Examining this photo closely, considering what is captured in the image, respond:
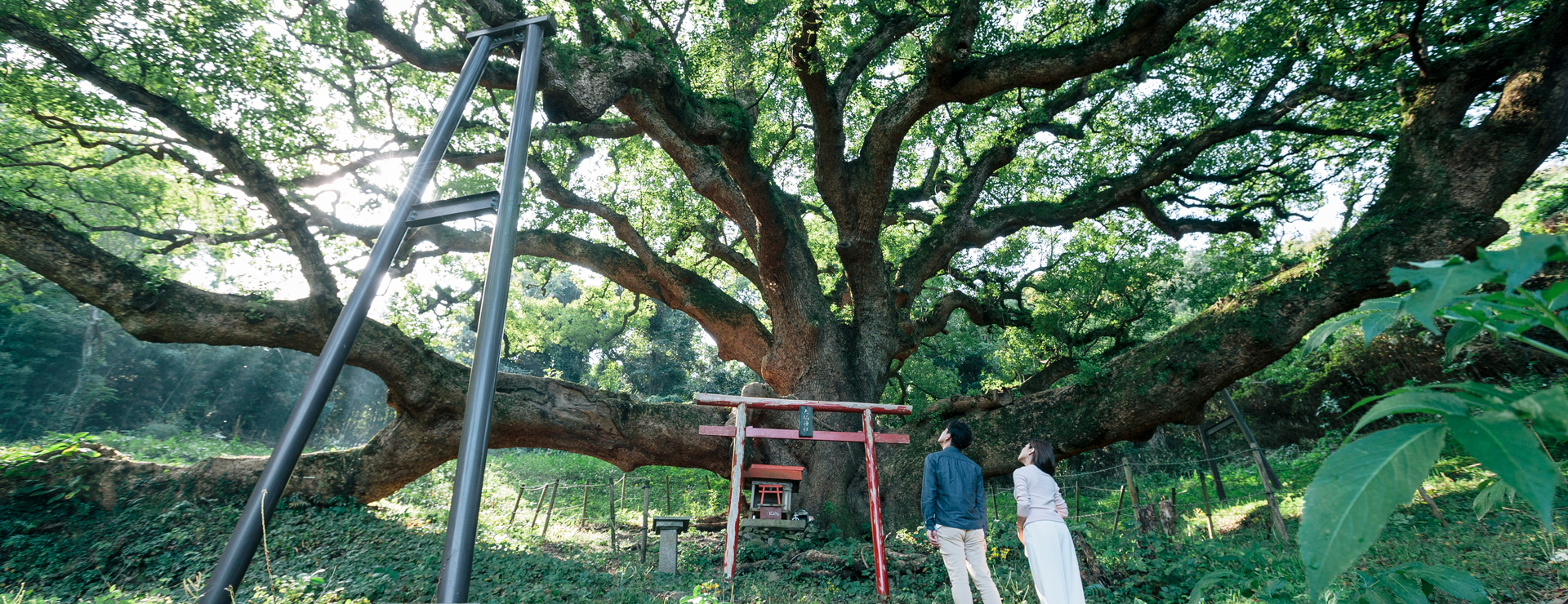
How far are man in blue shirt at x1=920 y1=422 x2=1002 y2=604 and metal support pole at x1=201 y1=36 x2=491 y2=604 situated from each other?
4256 millimetres

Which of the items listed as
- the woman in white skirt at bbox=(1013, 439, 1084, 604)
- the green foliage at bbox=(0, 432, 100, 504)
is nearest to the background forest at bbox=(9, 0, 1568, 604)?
the green foliage at bbox=(0, 432, 100, 504)

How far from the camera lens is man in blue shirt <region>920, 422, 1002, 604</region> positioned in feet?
16.2

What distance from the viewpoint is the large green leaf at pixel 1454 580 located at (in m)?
1.36

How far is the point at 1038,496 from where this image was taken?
452cm

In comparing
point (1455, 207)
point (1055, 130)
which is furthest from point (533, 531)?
point (1455, 207)

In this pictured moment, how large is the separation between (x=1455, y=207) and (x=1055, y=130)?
5.66 meters

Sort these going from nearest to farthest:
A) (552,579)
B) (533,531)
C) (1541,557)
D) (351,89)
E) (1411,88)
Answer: (1541,557) → (552,579) → (1411,88) → (351,89) → (533,531)

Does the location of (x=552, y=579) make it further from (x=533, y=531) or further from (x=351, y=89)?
(x=351, y=89)

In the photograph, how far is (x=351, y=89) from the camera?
30.8 feet

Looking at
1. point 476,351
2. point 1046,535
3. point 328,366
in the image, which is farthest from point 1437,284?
point 328,366

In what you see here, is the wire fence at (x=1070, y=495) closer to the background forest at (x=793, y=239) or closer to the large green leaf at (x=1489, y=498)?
the background forest at (x=793, y=239)

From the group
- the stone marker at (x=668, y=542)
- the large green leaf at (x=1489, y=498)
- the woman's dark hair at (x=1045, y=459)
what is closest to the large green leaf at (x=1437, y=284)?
the large green leaf at (x=1489, y=498)

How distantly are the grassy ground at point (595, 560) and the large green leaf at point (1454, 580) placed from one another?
10.9ft

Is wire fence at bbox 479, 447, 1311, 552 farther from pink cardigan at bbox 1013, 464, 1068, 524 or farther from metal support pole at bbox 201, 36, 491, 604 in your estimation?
metal support pole at bbox 201, 36, 491, 604
